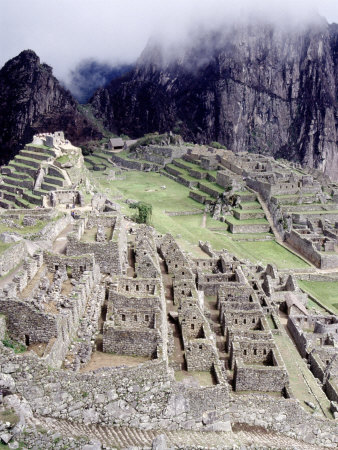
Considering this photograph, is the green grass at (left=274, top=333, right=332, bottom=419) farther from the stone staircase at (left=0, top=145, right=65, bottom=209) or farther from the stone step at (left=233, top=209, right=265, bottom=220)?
the stone step at (left=233, top=209, right=265, bottom=220)

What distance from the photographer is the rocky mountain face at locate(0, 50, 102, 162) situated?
178 m

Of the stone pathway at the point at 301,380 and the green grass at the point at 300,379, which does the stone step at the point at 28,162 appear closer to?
the stone pathway at the point at 301,380

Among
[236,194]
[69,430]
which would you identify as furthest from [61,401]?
[236,194]

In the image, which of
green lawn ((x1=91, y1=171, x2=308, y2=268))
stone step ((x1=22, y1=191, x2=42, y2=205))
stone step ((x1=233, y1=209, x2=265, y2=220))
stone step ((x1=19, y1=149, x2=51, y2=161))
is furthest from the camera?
stone step ((x1=233, y1=209, x2=265, y2=220))

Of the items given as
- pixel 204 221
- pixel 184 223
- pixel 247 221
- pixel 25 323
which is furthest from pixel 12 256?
pixel 247 221

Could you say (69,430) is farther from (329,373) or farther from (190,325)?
(329,373)

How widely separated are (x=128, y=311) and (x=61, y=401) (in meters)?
5.96

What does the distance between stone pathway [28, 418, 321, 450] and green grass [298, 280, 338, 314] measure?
83.9ft

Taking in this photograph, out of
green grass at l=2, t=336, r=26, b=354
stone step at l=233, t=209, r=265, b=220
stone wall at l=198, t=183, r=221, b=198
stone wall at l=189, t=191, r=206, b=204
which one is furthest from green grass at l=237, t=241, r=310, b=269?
green grass at l=2, t=336, r=26, b=354

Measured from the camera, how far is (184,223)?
67938mm

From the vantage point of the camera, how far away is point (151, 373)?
16.3 metres

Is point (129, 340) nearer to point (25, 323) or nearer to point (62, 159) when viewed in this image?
point (25, 323)

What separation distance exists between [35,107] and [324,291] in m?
157

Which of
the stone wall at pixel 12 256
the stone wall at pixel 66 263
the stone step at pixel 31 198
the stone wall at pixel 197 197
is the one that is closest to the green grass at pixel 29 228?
the stone wall at pixel 12 256
